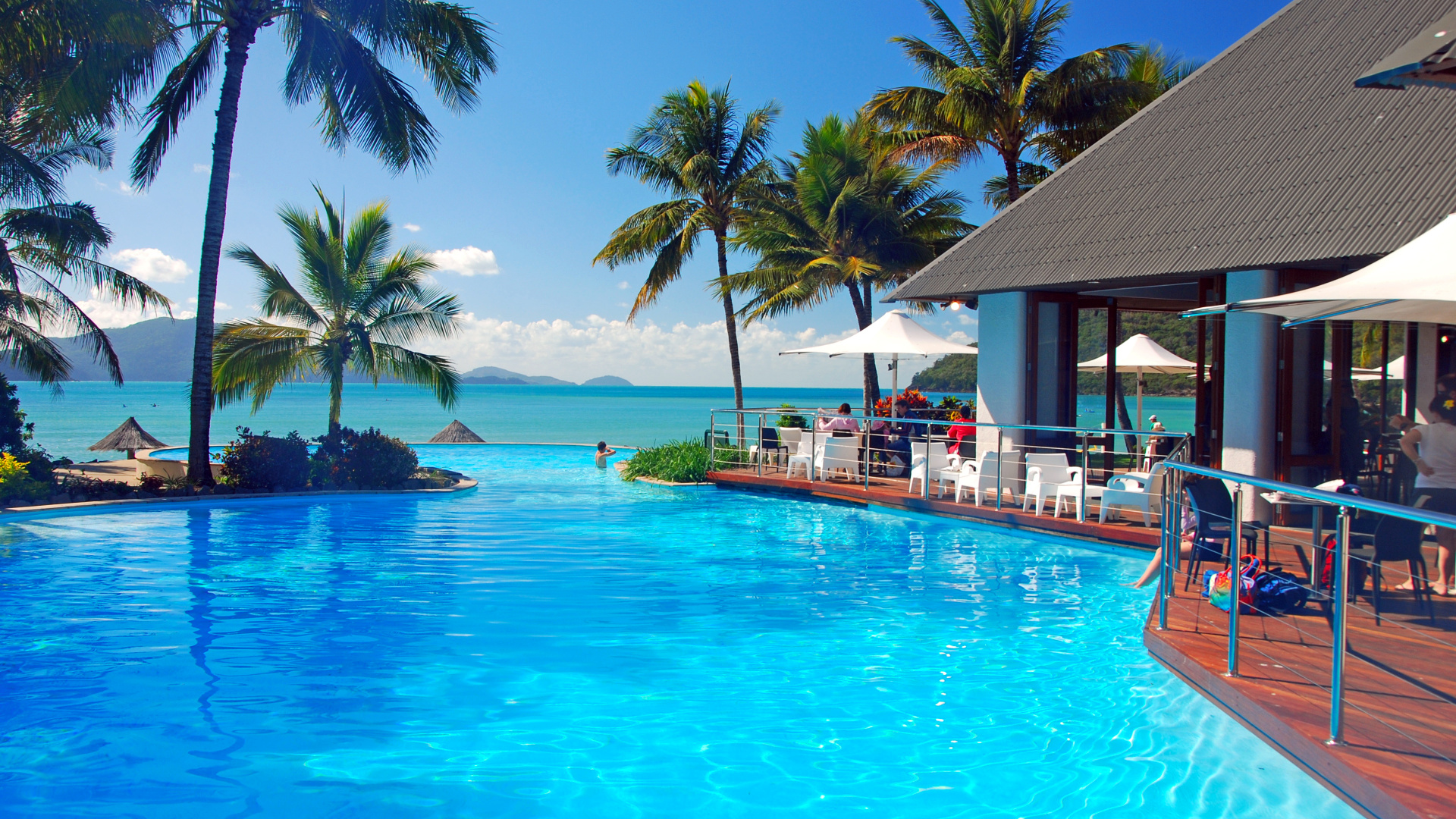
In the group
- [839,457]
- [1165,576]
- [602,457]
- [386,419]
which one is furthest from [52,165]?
[386,419]

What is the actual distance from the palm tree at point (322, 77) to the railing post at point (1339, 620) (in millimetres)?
15067

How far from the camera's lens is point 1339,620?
3648 millimetres

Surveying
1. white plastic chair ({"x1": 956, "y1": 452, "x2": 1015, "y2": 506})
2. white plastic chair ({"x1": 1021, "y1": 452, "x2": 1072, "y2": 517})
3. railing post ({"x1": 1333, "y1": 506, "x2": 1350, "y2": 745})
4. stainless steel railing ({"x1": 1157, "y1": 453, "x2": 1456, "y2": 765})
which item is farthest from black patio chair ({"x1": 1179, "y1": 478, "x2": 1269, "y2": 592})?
white plastic chair ({"x1": 956, "y1": 452, "x2": 1015, "y2": 506})

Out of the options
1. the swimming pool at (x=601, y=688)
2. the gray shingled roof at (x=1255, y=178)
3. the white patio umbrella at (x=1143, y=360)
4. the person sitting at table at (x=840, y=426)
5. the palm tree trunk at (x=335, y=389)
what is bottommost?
the swimming pool at (x=601, y=688)

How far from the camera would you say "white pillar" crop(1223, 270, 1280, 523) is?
9.74 meters

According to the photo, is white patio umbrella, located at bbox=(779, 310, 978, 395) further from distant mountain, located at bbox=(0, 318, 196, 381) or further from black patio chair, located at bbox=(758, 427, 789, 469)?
distant mountain, located at bbox=(0, 318, 196, 381)

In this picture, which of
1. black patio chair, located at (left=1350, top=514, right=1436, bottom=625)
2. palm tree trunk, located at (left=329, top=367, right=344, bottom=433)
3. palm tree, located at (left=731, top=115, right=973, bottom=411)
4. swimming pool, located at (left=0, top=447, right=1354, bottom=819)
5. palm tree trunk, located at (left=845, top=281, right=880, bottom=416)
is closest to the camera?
swimming pool, located at (left=0, top=447, right=1354, bottom=819)

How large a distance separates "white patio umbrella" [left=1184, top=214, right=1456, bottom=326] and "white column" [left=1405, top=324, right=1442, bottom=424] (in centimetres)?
407

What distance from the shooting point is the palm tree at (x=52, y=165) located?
12523 mm

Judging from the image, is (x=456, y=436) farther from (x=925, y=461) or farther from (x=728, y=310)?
(x=925, y=461)

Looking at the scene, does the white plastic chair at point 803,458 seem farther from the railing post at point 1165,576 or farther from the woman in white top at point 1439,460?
the woman in white top at point 1439,460

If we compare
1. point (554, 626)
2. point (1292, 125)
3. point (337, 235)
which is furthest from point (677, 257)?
point (554, 626)

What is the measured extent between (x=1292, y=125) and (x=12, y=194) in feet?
64.4

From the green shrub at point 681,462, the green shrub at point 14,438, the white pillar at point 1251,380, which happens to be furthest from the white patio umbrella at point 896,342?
the green shrub at point 14,438
